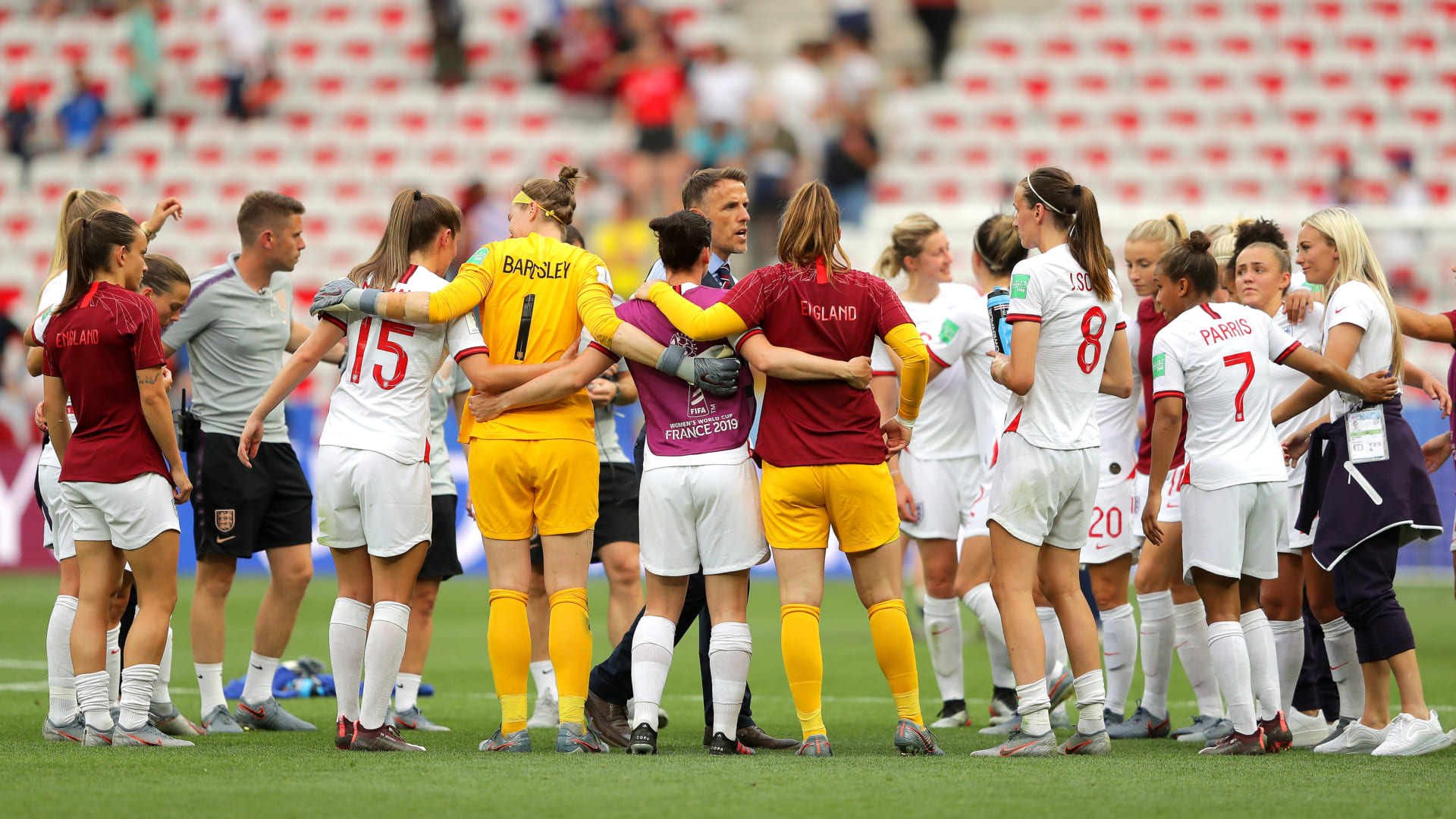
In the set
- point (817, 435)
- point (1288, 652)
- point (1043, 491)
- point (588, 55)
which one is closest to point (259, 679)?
point (817, 435)

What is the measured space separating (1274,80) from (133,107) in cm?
1582

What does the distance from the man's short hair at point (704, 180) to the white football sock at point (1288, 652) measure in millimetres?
3066

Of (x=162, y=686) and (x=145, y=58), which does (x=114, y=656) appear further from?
(x=145, y=58)

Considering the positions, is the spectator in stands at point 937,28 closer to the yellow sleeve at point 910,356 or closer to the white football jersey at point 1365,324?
the white football jersey at point 1365,324

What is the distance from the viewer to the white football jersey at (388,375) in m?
6.14

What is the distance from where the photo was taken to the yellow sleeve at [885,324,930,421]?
590cm

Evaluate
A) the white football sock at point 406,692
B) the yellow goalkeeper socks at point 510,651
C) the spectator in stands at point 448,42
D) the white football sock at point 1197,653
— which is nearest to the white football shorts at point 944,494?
the white football sock at point 1197,653

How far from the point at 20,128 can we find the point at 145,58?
1992 mm

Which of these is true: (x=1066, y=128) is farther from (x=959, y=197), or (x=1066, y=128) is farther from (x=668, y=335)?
(x=668, y=335)

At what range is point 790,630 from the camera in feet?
19.3

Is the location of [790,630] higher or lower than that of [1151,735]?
higher

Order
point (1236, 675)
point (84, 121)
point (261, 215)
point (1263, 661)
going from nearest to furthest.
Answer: point (1236, 675)
point (1263, 661)
point (261, 215)
point (84, 121)

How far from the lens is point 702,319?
587 centimetres

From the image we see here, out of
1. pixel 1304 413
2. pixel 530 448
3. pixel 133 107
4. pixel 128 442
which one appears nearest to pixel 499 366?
pixel 530 448
